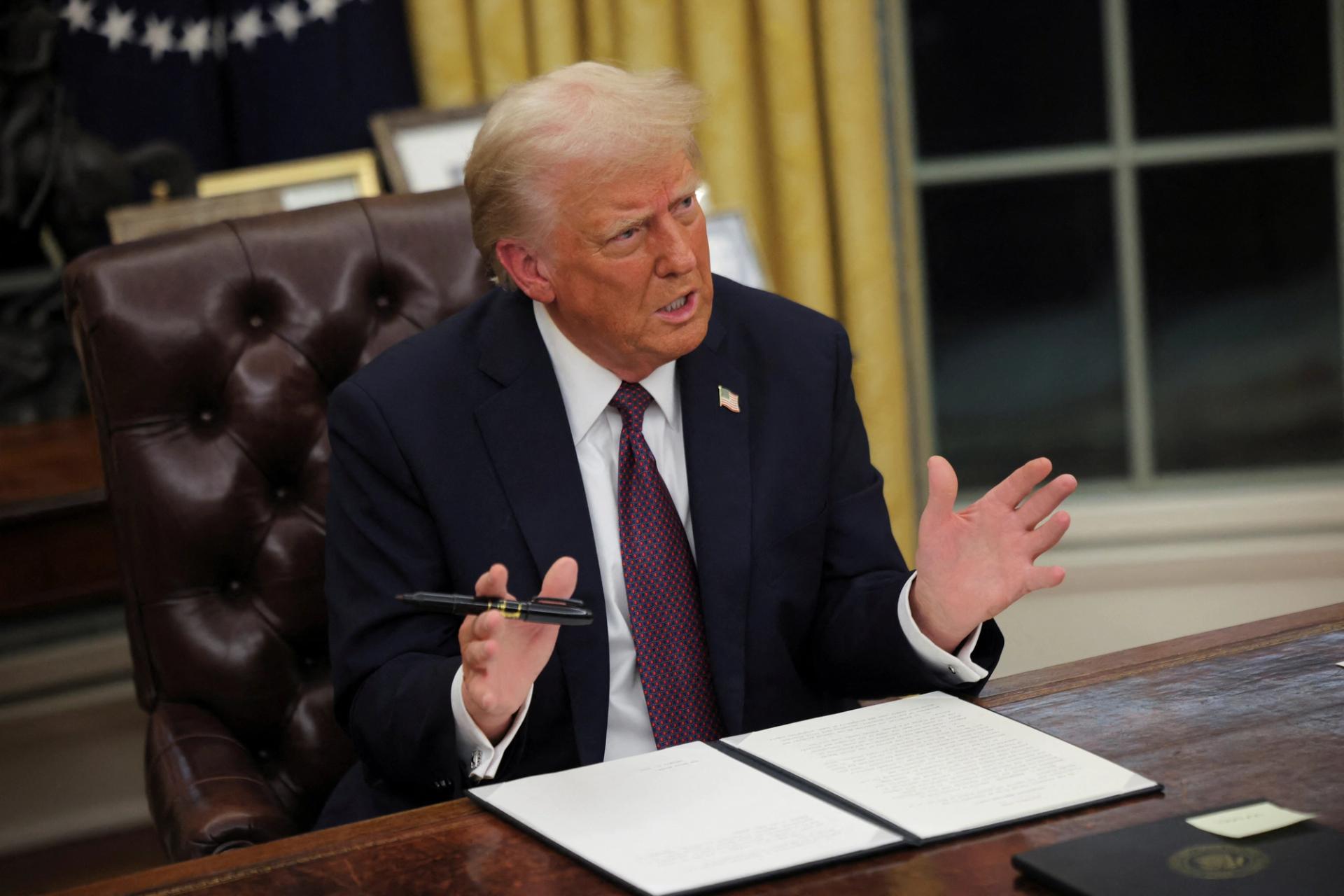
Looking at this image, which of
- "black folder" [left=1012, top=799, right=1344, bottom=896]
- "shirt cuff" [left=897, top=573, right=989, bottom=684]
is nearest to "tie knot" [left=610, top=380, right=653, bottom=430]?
"shirt cuff" [left=897, top=573, right=989, bottom=684]

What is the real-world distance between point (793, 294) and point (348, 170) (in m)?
0.99

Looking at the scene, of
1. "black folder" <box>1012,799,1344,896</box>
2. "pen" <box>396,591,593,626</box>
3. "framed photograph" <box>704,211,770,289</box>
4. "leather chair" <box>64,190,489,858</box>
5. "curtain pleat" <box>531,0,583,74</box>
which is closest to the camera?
"black folder" <box>1012,799,1344,896</box>

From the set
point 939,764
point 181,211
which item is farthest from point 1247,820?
point 181,211

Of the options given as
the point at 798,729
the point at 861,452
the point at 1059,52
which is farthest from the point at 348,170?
the point at 1059,52

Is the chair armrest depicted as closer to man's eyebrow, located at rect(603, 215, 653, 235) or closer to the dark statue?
man's eyebrow, located at rect(603, 215, 653, 235)

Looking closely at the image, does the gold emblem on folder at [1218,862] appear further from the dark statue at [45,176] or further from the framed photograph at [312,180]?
the dark statue at [45,176]

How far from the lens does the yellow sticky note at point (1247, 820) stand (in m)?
1.06

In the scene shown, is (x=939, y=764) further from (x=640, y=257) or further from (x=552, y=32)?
(x=552, y=32)

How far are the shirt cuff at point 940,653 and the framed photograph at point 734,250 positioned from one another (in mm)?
1346

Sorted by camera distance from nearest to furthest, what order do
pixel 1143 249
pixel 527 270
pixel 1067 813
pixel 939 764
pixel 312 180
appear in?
pixel 1067 813
pixel 939 764
pixel 527 270
pixel 312 180
pixel 1143 249

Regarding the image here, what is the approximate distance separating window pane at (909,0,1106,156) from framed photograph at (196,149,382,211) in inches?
57.6

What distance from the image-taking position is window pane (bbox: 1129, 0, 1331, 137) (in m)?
3.88

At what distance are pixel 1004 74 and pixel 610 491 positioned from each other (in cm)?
422

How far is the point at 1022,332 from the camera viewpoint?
4840 mm
